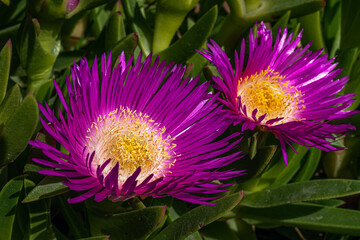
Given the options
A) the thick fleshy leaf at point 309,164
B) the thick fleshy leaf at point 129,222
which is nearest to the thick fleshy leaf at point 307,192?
the thick fleshy leaf at point 309,164

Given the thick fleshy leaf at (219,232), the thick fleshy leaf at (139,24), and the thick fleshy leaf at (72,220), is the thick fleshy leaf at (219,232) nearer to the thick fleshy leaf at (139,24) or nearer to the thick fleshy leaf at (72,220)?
the thick fleshy leaf at (72,220)

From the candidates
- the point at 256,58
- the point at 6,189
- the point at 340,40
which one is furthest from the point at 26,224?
the point at 340,40

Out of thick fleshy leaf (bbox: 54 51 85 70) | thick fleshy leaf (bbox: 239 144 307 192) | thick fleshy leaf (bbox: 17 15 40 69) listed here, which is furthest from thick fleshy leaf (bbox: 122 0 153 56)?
thick fleshy leaf (bbox: 239 144 307 192)

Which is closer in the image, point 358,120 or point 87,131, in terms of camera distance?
point 87,131

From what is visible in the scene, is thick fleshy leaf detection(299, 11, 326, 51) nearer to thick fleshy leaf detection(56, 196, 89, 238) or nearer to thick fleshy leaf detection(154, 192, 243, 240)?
thick fleshy leaf detection(154, 192, 243, 240)

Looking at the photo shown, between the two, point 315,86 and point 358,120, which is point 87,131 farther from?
point 358,120
